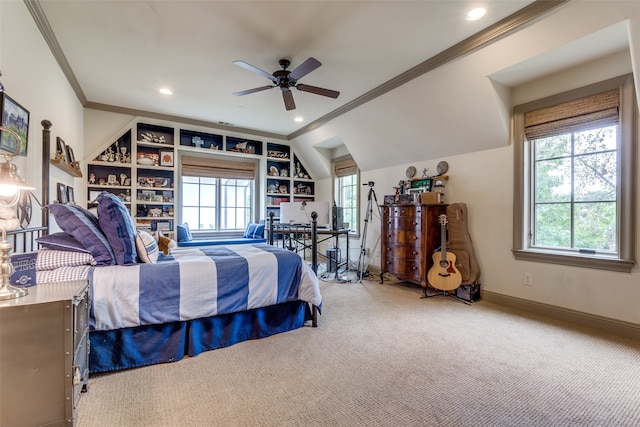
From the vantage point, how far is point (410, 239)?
12.6 feet

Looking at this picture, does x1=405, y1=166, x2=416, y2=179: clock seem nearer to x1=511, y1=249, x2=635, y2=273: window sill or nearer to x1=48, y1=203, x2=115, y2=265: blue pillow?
x1=511, y1=249, x2=635, y2=273: window sill

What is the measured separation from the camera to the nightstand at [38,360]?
1.10 metres

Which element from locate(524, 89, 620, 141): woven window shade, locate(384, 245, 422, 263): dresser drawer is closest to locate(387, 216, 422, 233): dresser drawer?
locate(384, 245, 422, 263): dresser drawer

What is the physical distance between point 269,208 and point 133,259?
14.3ft

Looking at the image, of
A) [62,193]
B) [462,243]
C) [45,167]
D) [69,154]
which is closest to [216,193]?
[69,154]

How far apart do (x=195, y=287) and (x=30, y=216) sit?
55.8 inches

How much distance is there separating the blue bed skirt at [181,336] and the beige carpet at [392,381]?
0.07 m

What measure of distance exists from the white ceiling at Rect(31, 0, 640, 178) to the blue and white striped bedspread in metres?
2.04

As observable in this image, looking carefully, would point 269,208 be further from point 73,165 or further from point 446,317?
point 446,317

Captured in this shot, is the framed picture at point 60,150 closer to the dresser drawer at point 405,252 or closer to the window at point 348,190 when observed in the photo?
the dresser drawer at point 405,252

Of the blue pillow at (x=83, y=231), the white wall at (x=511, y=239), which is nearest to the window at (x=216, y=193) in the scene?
the white wall at (x=511, y=239)

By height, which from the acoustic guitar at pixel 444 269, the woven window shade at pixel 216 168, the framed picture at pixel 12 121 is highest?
the woven window shade at pixel 216 168

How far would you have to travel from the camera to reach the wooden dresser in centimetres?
363

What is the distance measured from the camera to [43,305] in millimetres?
1154
